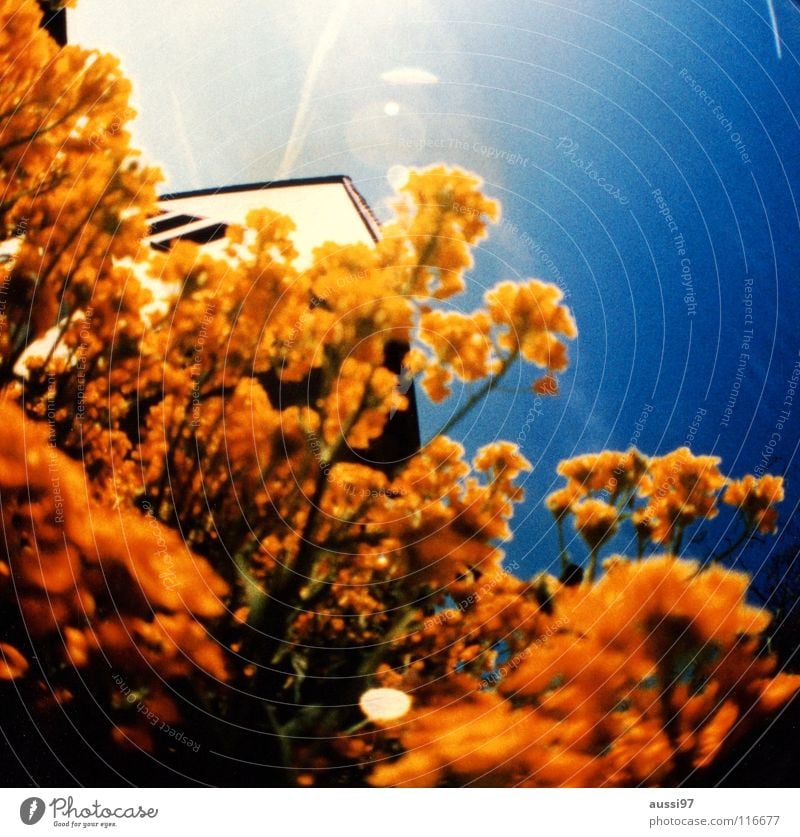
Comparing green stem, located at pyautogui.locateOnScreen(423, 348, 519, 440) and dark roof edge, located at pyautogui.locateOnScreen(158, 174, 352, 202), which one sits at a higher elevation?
dark roof edge, located at pyautogui.locateOnScreen(158, 174, 352, 202)

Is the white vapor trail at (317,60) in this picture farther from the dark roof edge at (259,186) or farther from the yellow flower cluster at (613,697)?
the yellow flower cluster at (613,697)

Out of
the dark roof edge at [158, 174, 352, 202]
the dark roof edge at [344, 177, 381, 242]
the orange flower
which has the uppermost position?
the dark roof edge at [158, 174, 352, 202]

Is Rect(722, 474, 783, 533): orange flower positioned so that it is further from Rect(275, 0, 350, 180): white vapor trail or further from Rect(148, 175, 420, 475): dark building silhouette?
Rect(275, 0, 350, 180): white vapor trail

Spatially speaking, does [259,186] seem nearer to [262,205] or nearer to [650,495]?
[262,205]

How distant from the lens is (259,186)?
670mm

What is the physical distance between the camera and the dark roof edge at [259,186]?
667 mm

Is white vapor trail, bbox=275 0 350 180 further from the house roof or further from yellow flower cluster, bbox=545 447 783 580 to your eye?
yellow flower cluster, bbox=545 447 783 580

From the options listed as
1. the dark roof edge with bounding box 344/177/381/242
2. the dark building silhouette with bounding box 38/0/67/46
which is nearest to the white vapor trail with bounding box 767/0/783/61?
the dark roof edge with bounding box 344/177/381/242

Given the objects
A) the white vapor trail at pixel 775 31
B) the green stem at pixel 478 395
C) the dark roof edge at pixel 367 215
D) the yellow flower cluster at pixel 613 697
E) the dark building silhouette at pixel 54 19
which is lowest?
the yellow flower cluster at pixel 613 697

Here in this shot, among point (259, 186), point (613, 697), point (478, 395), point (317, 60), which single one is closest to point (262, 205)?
point (259, 186)

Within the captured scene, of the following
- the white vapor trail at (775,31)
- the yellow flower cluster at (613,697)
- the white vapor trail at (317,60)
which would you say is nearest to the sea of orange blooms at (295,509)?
the yellow flower cluster at (613,697)

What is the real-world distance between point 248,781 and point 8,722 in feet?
0.78

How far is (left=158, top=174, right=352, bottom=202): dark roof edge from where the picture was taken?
0.67 m

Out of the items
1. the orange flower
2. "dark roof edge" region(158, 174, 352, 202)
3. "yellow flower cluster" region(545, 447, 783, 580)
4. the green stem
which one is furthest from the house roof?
the orange flower
